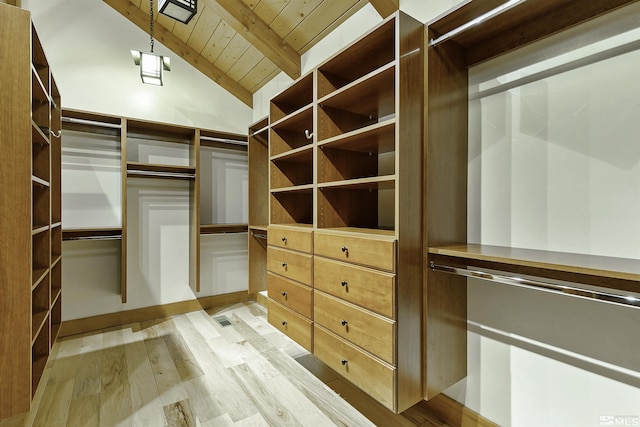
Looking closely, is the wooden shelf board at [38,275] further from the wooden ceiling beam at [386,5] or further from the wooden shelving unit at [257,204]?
the wooden ceiling beam at [386,5]

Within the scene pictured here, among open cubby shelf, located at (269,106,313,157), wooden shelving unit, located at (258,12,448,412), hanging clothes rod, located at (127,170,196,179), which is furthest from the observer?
hanging clothes rod, located at (127,170,196,179)

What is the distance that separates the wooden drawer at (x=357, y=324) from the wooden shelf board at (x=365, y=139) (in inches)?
34.6

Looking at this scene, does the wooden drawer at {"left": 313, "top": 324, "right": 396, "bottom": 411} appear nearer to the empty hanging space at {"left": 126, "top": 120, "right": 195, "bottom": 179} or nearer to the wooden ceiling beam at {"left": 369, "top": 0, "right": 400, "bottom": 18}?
the wooden ceiling beam at {"left": 369, "top": 0, "right": 400, "bottom": 18}

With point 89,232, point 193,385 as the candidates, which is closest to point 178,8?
point 89,232

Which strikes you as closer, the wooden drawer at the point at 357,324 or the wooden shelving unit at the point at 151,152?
the wooden drawer at the point at 357,324

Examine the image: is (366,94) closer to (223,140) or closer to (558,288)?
(558,288)

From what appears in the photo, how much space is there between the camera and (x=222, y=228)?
332 cm

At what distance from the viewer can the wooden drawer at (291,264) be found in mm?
1923

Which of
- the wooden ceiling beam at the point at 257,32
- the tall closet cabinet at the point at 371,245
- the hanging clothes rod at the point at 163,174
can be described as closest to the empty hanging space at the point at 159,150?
the hanging clothes rod at the point at 163,174

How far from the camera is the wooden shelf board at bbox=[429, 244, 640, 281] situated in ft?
3.02

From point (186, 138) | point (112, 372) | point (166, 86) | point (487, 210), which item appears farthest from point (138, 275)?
point (487, 210)

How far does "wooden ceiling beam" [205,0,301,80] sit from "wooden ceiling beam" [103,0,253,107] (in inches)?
32.0

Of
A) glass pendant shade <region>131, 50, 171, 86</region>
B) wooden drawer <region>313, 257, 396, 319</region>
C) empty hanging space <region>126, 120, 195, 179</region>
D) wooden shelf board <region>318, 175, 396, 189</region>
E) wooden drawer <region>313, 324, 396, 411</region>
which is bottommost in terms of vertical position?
wooden drawer <region>313, 324, 396, 411</region>

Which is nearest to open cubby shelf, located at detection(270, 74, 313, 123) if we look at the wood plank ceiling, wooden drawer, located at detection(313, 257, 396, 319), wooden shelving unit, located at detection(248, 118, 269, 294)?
the wood plank ceiling
